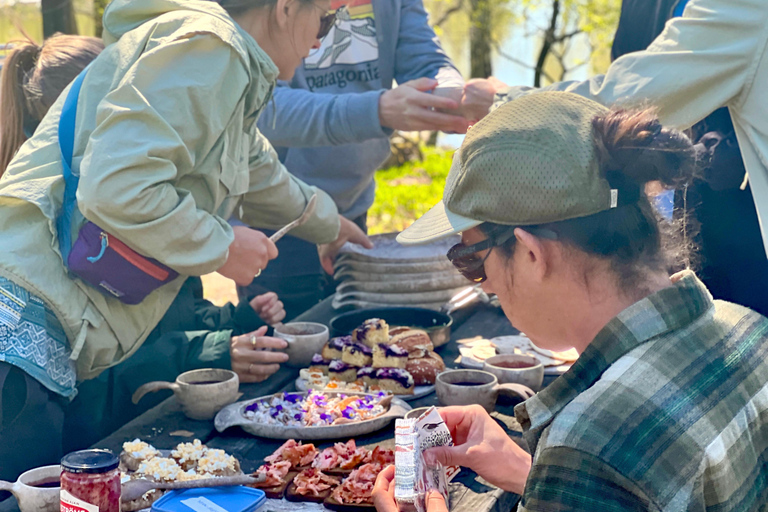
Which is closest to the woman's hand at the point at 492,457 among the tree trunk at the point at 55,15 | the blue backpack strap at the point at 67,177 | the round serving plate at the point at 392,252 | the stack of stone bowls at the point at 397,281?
the blue backpack strap at the point at 67,177

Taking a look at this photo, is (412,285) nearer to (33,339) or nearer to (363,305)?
(363,305)

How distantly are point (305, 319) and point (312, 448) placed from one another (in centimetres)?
138

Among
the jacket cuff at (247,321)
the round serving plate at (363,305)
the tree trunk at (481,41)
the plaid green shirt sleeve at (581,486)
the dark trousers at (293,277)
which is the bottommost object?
the tree trunk at (481,41)

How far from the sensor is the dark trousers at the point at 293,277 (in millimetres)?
3666

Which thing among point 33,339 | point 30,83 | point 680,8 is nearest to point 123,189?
point 33,339

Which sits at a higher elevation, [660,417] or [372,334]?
[660,417]

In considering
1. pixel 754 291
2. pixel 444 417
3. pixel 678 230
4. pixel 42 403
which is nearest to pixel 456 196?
pixel 678 230

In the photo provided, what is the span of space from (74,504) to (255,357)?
3.45 ft

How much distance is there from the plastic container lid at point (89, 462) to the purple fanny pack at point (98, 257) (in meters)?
0.68

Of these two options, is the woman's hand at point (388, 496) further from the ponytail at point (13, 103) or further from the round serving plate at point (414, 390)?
the ponytail at point (13, 103)

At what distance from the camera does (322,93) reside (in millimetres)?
3355

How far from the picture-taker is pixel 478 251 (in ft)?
4.52

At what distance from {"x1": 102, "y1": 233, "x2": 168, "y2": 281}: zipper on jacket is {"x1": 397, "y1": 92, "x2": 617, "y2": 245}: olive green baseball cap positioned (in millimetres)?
982

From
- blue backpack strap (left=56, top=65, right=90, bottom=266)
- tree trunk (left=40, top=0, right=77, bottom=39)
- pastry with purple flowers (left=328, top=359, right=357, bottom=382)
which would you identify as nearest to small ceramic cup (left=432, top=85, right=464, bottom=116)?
pastry with purple flowers (left=328, top=359, right=357, bottom=382)
